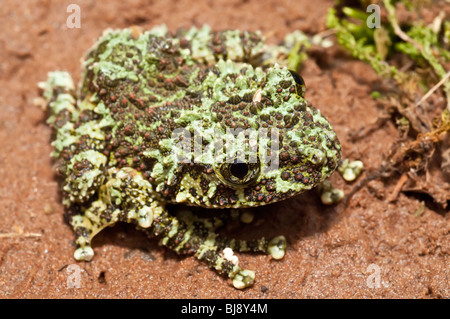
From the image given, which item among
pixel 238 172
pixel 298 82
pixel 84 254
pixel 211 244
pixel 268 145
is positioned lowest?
pixel 84 254

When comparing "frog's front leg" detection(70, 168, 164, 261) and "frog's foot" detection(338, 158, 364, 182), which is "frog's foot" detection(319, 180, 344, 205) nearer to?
"frog's foot" detection(338, 158, 364, 182)

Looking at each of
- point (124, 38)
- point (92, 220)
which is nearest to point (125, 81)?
point (124, 38)

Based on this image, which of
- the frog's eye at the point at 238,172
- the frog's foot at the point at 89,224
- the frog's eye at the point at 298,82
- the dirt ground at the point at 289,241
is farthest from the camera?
the frog's foot at the point at 89,224

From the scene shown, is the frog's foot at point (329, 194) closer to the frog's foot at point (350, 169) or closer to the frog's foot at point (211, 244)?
the frog's foot at point (350, 169)

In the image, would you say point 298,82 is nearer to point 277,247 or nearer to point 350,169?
point 350,169

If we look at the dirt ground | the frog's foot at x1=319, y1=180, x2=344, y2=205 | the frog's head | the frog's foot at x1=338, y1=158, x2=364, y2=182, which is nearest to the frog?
the frog's head

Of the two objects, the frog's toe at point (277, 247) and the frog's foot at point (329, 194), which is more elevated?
the frog's foot at point (329, 194)

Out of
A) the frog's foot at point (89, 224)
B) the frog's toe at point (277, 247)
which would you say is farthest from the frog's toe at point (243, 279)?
the frog's foot at point (89, 224)

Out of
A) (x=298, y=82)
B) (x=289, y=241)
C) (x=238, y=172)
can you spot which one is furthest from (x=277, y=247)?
(x=298, y=82)

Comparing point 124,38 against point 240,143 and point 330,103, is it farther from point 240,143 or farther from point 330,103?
point 330,103
